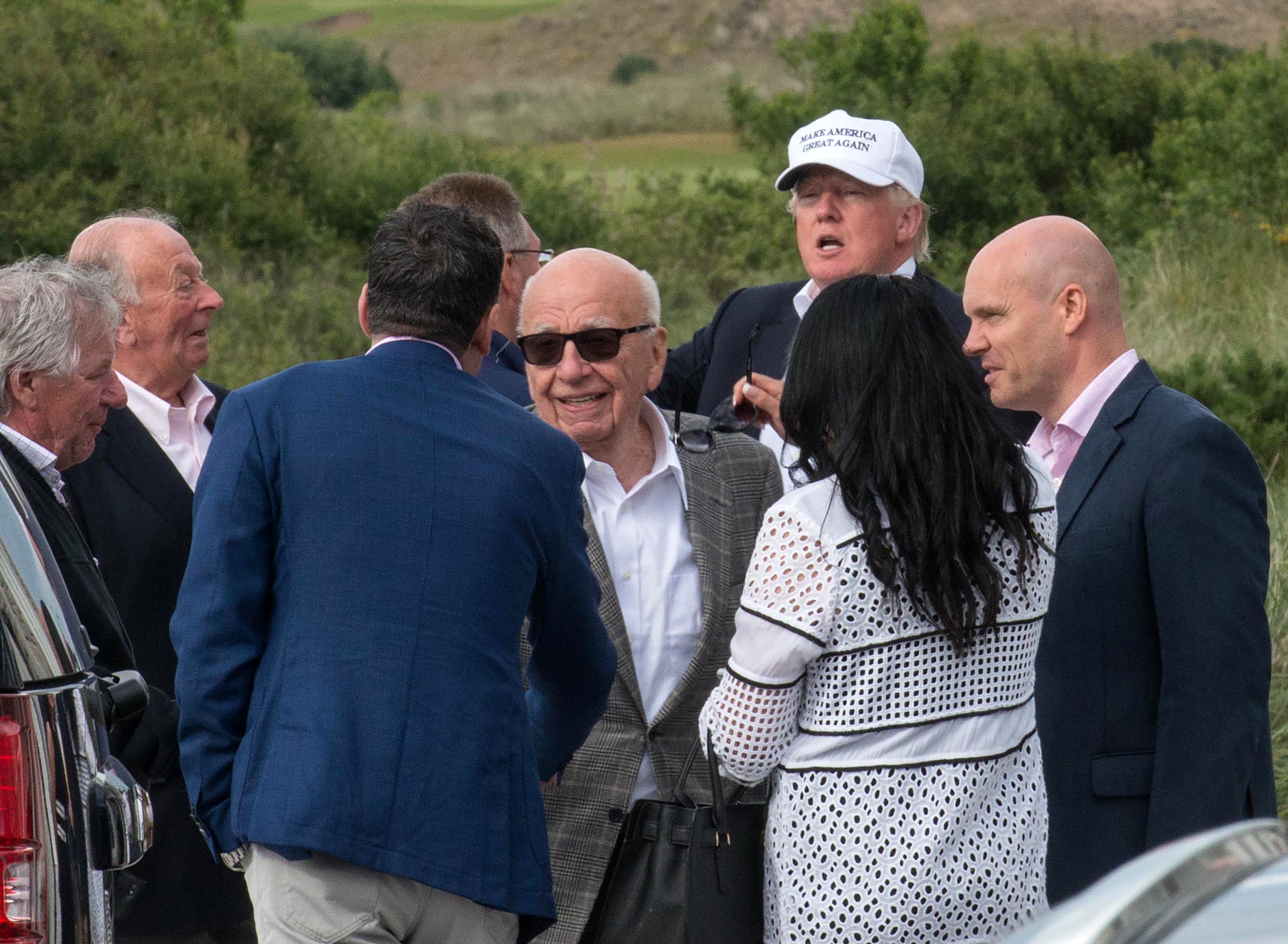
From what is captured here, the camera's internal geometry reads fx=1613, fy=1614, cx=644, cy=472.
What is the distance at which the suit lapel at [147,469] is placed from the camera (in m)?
3.79

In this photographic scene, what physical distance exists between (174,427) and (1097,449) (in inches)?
96.0

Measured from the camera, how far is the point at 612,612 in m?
3.28

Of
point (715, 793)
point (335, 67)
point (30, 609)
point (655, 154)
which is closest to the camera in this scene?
point (30, 609)

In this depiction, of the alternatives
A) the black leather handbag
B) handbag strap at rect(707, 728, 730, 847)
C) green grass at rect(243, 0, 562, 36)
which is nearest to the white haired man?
the black leather handbag

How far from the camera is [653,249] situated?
18938mm

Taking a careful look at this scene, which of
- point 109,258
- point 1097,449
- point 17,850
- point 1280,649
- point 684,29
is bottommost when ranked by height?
point 1280,649

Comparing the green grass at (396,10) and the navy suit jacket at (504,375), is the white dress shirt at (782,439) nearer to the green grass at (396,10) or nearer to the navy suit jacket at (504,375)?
the navy suit jacket at (504,375)

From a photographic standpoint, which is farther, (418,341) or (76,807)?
(418,341)

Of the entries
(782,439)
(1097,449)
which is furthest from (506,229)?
(1097,449)

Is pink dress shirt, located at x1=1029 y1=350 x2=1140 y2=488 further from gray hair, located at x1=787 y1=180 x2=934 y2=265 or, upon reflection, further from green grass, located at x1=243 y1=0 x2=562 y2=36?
green grass, located at x1=243 y1=0 x2=562 y2=36

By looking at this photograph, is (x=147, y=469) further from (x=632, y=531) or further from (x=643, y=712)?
(x=643, y=712)

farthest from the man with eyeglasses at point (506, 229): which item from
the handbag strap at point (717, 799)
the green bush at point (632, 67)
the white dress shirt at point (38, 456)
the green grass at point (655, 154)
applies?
the green bush at point (632, 67)

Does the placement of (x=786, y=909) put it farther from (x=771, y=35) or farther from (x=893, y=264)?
(x=771, y=35)

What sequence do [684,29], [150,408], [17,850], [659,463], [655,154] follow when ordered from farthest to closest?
[684,29]
[655,154]
[150,408]
[659,463]
[17,850]
